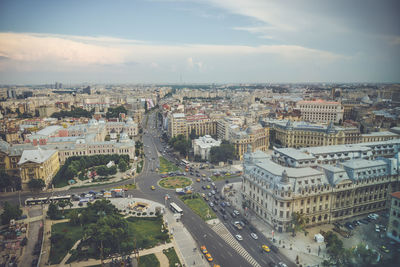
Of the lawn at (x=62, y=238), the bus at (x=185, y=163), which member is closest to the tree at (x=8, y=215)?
the lawn at (x=62, y=238)

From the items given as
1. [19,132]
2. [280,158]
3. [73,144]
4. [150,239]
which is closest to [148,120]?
[19,132]

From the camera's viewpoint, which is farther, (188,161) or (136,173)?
(188,161)

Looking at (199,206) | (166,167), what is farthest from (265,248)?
(166,167)

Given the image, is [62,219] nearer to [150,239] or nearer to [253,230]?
[150,239]

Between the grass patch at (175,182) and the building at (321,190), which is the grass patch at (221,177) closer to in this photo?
the grass patch at (175,182)

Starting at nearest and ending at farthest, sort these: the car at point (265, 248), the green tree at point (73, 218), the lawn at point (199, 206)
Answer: the car at point (265, 248) < the green tree at point (73, 218) < the lawn at point (199, 206)

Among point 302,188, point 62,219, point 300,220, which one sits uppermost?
point 302,188

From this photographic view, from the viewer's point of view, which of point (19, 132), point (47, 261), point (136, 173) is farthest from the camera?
point (19, 132)

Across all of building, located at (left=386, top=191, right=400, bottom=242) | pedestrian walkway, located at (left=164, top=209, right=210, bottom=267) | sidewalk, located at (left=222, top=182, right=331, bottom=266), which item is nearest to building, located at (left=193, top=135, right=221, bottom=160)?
pedestrian walkway, located at (left=164, top=209, right=210, bottom=267)
